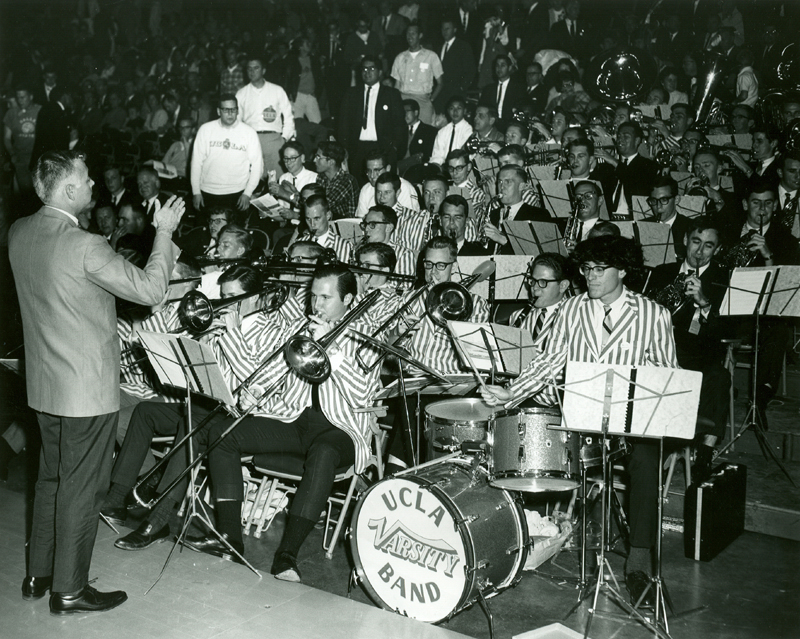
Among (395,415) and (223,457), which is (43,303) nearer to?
(223,457)

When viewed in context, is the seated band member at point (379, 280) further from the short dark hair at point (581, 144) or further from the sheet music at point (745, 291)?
the short dark hair at point (581, 144)

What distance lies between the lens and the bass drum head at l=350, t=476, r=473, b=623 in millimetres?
3645

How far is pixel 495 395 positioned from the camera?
14.1ft

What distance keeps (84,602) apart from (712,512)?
11.2 ft

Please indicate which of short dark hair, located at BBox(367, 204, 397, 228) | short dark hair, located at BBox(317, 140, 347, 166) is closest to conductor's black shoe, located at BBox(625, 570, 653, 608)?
short dark hair, located at BBox(367, 204, 397, 228)

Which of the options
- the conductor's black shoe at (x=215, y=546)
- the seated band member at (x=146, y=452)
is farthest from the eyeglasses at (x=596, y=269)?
the conductor's black shoe at (x=215, y=546)

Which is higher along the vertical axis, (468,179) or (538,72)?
(538,72)

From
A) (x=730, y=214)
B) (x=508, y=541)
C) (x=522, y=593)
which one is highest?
(x=730, y=214)

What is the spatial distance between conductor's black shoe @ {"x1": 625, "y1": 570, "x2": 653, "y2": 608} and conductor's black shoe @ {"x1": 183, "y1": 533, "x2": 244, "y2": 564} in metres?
2.11

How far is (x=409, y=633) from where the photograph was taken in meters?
3.53

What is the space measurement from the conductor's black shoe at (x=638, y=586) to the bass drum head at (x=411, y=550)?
105 centimetres

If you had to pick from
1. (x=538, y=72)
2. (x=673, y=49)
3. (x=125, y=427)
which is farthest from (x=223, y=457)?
(x=673, y=49)

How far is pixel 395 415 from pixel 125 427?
1.87 meters

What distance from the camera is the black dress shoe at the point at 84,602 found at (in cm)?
354
